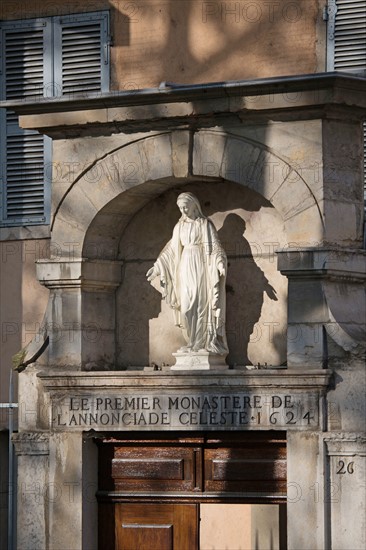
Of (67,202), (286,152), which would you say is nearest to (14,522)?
(67,202)

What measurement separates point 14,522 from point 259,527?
7.37ft

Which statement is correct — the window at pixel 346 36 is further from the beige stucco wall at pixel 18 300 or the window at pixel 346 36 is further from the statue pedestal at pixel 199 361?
the beige stucco wall at pixel 18 300

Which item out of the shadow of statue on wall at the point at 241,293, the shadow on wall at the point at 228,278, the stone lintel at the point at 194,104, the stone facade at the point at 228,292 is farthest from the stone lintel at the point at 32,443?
the stone lintel at the point at 194,104

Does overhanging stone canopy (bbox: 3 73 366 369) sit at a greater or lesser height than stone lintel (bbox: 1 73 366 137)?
lesser

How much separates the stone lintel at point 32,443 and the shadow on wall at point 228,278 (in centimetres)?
89

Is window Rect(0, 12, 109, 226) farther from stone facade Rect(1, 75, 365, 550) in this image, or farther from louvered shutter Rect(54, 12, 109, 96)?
stone facade Rect(1, 75, 365, 550)

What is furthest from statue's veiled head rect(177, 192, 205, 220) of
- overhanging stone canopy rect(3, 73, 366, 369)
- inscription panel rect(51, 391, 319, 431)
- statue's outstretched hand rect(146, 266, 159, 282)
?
inscription panel rect(51, 391, 319, 431)

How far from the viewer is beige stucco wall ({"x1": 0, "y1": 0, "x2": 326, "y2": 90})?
1538 cm

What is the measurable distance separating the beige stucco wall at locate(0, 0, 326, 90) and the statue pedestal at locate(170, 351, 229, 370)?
2391 mm

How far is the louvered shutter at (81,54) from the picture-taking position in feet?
52.8

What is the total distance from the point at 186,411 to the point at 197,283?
3.31 feet

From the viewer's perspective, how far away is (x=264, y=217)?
15.0 metres

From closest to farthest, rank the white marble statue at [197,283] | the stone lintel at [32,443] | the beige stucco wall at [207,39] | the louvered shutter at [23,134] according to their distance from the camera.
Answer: the white marble statue at [197,283]
the stone lintel at [32,443]
the beige stucco wall at [207,39]
the louvered shutter at [23,134]

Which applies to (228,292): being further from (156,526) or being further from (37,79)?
(37,79)
